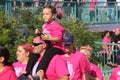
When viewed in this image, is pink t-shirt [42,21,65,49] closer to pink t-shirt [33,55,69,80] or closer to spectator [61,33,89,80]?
spectator [61,33,89,80]

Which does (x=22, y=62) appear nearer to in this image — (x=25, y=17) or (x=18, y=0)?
(x=25, y=17)

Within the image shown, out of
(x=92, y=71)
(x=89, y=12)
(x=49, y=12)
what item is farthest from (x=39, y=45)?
(x=89, y=12)

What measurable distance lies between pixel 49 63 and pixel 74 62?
69 cm

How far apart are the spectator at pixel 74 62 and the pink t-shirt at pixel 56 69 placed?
556 millimetres

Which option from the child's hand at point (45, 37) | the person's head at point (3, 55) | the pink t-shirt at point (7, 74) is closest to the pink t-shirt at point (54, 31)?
the child's hand at point (45, 37)

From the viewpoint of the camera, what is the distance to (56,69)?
627 cm

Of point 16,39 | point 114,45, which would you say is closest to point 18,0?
point 114,45

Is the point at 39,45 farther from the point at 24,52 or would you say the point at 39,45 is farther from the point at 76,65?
the point at 24,52

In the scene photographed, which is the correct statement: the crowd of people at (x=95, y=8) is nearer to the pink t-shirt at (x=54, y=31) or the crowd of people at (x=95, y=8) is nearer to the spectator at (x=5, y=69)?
the pink t-shirt at (x=54, y=31)

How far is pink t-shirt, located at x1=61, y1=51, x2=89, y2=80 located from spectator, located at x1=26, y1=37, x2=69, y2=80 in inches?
16.3

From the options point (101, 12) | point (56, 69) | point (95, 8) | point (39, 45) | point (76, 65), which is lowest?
point (101, 12)

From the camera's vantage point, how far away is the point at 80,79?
7.17 metres

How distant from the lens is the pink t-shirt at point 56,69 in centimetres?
618

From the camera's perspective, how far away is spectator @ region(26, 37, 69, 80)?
244 inches
